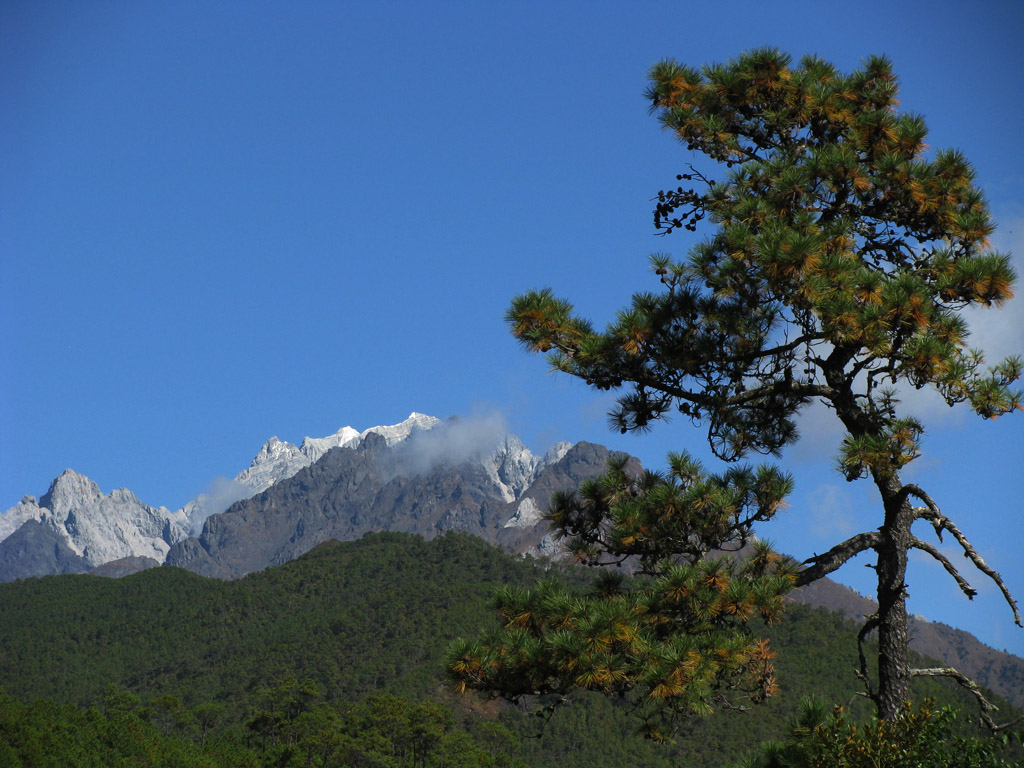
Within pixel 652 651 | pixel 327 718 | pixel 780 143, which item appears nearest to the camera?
pixel 652 651

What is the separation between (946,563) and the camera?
8.24 meters

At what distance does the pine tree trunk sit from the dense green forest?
109 ft

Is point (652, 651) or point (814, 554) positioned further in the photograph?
point (814, 554)

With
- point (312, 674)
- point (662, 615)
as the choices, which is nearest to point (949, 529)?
point (662, 615)

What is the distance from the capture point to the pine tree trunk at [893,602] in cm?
819

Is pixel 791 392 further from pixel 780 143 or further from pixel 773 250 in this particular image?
pixel 780 143

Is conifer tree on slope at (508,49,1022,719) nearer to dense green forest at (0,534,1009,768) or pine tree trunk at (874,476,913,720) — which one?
pine tree trunk at (874,476,913,720)

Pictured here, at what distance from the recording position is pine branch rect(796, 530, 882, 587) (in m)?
8.45

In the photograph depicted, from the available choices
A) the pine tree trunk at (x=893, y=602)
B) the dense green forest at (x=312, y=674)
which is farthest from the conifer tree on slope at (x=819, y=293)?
the dense green forest at (x=312, y=674)

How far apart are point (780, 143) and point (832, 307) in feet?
10.3

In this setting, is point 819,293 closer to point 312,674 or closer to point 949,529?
point 949,529

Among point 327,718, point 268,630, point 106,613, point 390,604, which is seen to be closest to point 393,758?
point 327,718

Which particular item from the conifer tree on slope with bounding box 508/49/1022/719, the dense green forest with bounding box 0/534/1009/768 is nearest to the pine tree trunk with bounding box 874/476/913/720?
the conifer tree on slope with bounding box 508/49/1022/719

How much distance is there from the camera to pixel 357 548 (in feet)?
565
